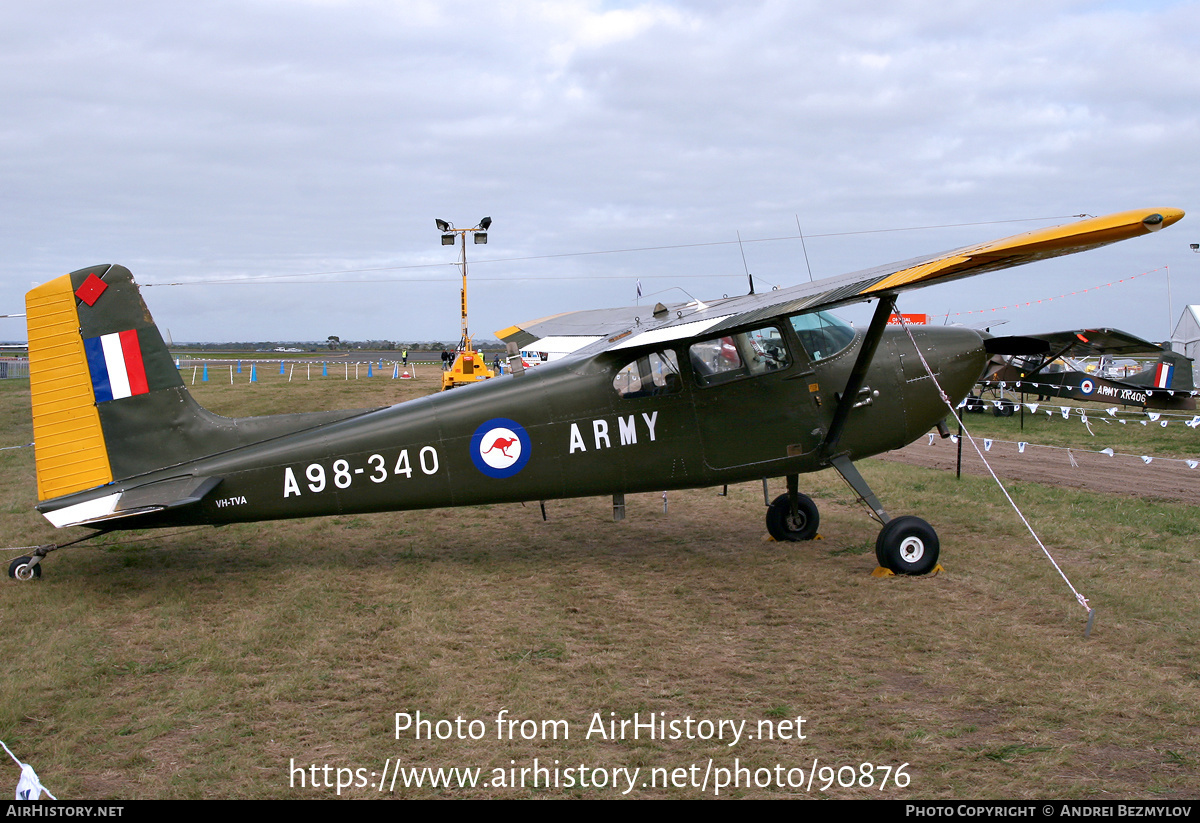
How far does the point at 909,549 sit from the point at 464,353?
2675 cm

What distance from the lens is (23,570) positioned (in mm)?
7098

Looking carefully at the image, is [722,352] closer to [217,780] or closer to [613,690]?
[613,690]

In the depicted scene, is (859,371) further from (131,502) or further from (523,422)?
(131,502)

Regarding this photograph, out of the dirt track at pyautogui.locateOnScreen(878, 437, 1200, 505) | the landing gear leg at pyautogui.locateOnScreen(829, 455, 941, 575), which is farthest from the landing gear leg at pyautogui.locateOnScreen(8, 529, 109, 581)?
the dirt track at pyautogui.locateOnScreen(878, 437, 1200, 505)

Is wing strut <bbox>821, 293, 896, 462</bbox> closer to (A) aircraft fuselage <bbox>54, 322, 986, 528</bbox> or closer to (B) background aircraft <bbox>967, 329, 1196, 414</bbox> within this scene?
(A) aircraft fuselage <bbox>54, 322, 986, 528</bbox>

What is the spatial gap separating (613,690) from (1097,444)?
16364 mm

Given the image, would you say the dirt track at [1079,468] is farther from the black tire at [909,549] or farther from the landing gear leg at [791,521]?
the black tire at [909,549]

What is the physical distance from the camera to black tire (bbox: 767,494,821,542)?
8891 mm

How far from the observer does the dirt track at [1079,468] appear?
11750 millimetres

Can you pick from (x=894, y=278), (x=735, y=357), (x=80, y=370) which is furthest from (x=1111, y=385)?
(x=80, y=370)

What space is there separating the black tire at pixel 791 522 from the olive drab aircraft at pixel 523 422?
4.01ft

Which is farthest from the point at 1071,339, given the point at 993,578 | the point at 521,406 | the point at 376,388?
the point at 376,388

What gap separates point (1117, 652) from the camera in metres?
5.44

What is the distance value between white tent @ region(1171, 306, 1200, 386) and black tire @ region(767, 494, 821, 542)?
2889 cm
